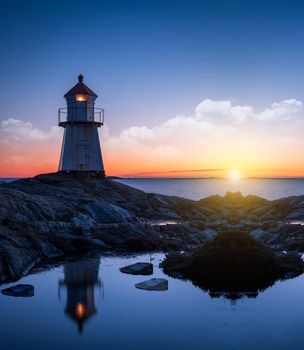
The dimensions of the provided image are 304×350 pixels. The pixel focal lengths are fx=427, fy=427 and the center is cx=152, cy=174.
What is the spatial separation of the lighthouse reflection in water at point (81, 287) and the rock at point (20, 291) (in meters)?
2.03

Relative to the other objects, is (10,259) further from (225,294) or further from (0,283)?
(225,294)

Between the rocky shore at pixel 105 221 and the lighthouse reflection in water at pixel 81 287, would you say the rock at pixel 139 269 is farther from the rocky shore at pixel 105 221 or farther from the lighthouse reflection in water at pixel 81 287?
the rocky shore at pixel 105 221

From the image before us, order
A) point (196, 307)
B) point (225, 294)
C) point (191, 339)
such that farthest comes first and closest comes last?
point (225, 294), point (196, 307), point (191, 339)

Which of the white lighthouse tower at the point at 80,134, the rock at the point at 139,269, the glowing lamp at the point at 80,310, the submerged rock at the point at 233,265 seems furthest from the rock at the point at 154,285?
the white lighthouse tower at the point at 80,134

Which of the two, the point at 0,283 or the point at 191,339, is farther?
the point at 0,283

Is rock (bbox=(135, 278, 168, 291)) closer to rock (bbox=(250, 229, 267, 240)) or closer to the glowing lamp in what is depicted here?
the glowing lamp

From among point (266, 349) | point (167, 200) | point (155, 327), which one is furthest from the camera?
point (167, 200)

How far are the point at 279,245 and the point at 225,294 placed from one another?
14920 millimetres

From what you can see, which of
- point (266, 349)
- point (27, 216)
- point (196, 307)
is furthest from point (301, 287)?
point (27, 216)

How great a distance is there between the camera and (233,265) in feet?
91.2

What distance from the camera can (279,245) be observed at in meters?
37.5

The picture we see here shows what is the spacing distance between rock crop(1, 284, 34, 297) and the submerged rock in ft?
30.6

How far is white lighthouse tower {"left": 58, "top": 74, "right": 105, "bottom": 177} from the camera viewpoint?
189 feet

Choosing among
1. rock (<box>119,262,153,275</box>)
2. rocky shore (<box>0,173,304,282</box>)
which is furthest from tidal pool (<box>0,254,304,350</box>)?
rocky shore (<box>0,173,304,282</box>)
